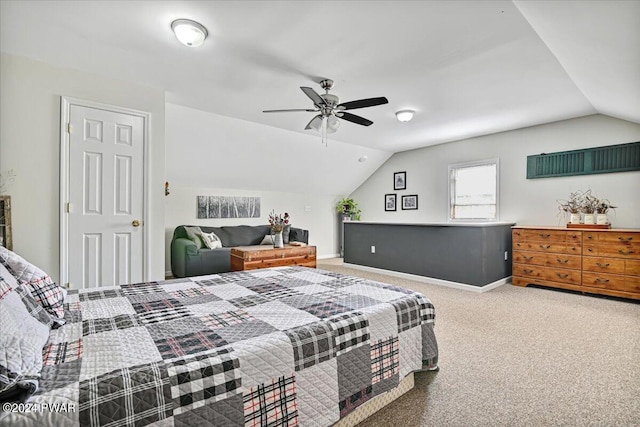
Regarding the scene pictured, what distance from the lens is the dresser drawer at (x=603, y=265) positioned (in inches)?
157

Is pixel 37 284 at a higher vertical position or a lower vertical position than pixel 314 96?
lower

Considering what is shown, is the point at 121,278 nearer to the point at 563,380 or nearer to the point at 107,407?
the point at 107,407

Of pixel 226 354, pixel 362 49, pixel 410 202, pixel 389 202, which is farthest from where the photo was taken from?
pixel 389 202

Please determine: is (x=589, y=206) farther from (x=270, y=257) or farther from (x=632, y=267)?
(x=270, y=257)

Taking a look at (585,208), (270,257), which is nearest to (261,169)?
(270,257)

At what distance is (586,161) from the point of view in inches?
184

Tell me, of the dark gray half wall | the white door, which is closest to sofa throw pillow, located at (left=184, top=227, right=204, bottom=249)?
the white door

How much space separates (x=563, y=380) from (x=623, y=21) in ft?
7.75

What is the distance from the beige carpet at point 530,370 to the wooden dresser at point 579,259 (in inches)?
14.4

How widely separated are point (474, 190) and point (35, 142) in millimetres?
6436

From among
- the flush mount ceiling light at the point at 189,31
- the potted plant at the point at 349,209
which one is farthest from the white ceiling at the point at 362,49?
the potted plant at the point at 349,209

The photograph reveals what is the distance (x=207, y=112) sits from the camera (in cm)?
457

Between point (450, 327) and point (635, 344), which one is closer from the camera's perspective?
point (635, 344)

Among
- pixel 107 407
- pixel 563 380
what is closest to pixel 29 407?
pixel 107 407
